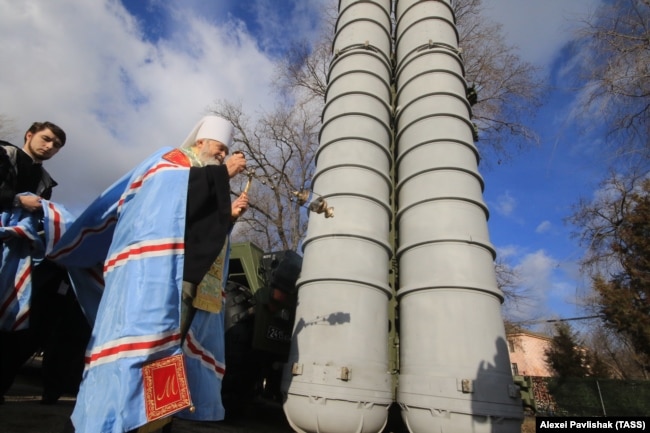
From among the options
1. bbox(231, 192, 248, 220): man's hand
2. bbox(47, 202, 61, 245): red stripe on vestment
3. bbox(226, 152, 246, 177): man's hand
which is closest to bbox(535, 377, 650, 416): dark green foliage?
bbox(231, 192, 248, 220): man's hand

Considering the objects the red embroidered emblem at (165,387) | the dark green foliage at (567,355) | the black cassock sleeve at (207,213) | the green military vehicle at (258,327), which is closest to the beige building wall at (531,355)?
the dark green foliage at (567,355)

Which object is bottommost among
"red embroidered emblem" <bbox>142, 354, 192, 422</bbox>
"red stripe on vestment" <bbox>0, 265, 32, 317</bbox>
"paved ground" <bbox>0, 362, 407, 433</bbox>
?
"paved ground" <bbox>0, 362, 407, 433</bbox>

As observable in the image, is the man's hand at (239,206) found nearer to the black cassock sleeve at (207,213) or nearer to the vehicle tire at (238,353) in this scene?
the black cassock sleeve at (207,213)

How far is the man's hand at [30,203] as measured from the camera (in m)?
2.74

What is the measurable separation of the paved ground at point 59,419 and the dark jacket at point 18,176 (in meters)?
1.66

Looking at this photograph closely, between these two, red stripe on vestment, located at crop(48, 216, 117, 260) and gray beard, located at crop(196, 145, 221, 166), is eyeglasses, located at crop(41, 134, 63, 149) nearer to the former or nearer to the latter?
red stripe on vestment, located at crop(48, 216, 117, 260)

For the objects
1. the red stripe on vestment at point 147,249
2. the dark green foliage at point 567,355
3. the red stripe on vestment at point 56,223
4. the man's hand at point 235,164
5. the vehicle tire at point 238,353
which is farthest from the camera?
the dark green foliage at point 567,355

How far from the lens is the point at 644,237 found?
12305 mm

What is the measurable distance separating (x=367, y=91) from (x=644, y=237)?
11.8 metres

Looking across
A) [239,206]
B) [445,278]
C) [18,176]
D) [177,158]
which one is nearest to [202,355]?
[239,206]

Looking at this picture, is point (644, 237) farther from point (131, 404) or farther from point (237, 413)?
point (131, 404)

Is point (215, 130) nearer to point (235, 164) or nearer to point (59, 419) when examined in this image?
point (235, 164)

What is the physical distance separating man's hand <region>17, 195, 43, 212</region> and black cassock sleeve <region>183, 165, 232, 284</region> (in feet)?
4.51

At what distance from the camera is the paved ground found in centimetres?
287
